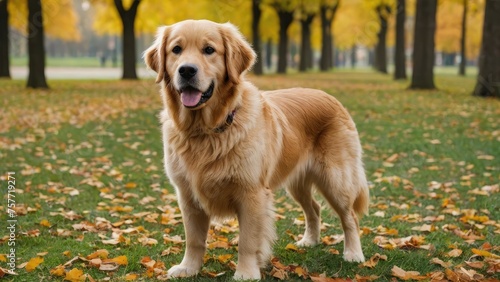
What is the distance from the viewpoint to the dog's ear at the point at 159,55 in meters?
3.83

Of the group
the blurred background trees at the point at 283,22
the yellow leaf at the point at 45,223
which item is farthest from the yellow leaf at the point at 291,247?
the blurred background trees at the point at 283,22

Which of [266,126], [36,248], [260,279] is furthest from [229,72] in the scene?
[36,248]

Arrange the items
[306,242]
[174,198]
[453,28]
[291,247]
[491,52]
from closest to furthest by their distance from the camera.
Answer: [291,247], [306,242], [174,198], [491,52], [453,28]

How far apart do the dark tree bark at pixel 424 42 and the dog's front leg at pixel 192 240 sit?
52.7ft

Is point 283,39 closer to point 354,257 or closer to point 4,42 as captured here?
point 4,42

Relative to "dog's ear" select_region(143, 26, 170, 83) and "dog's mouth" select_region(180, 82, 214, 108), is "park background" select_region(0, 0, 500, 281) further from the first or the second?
"dog's mouth" select_region(180, 82, 214, 108)

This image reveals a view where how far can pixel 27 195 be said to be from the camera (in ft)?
20.5

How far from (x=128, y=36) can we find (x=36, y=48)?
7.17m

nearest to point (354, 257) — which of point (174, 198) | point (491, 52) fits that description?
point (174, 198)

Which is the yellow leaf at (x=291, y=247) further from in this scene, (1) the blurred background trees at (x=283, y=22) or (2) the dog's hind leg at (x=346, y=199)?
(1) the blurred background trees at (x=283, y=22)

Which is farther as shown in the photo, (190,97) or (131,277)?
(131,277)

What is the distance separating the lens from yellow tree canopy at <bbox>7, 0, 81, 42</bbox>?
78.6 feet

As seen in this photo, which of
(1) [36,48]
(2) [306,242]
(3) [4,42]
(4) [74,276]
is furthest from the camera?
(3) [4,42]

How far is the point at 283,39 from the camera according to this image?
34094 mm
